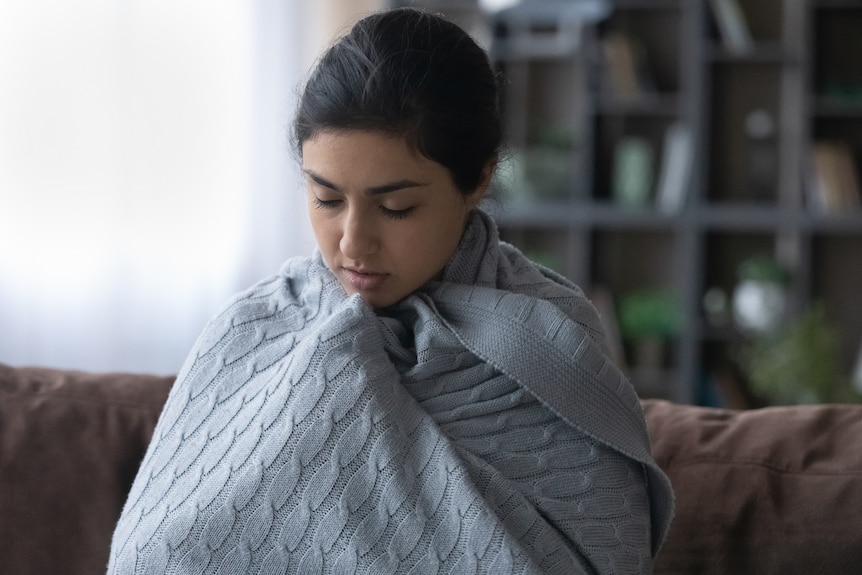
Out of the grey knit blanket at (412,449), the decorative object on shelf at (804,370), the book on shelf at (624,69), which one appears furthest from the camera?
the book on shelf at (624,69)

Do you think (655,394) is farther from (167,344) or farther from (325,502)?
(325,502)

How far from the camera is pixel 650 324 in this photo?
15.5ft

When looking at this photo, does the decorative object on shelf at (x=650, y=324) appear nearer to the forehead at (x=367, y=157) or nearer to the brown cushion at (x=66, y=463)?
the brown cushion at (x=66, y=463)

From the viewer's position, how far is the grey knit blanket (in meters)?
1.25

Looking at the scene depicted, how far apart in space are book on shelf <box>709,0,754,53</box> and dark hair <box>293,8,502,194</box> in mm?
3355

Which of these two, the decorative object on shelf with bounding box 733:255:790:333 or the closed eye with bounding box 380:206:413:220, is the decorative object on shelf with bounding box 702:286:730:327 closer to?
the decorative object on shelf with bounding box 733:255:790:333

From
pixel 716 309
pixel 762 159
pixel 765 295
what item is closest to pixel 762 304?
→ pixel 765 295

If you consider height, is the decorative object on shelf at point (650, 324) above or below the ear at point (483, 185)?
below

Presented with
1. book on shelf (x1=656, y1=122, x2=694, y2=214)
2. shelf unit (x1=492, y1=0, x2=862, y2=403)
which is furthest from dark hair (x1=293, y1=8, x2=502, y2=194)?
book on shelf (x1=656, y1=122, x2=694, y2=214)

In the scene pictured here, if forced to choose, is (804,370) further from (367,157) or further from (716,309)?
(367,157)

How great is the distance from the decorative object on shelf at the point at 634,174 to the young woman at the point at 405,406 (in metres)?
3.36

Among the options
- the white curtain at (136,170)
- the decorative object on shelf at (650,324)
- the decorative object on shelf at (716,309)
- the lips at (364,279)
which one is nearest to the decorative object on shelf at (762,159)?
the decorative object on shelf at (716,309)

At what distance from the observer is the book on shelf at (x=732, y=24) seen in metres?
4.48

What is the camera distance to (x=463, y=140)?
1358mm
